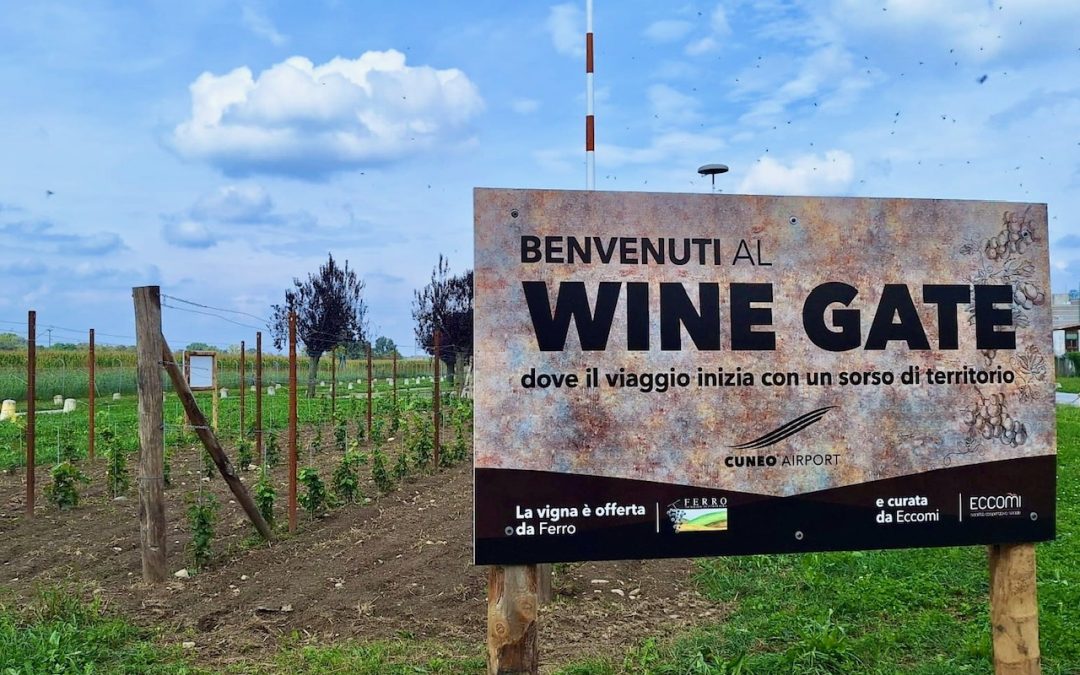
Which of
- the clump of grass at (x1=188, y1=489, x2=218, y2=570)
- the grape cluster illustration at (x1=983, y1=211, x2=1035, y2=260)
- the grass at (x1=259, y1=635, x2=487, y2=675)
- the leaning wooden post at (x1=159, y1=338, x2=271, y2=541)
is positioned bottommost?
the grass at (x1=259, y1=635, x2=487, y2=675)

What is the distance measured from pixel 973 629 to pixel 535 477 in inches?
140

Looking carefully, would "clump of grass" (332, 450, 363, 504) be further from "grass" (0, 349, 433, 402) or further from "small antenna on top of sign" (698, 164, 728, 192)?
"grass" (0, 349, 433, 402)

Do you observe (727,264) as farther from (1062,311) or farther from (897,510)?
(1062,311)

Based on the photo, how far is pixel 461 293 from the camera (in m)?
41.8

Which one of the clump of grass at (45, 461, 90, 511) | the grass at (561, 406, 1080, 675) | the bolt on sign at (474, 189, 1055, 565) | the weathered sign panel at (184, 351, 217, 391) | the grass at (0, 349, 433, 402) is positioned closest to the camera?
the bolt on sign at (474, 189, 1055, 565)

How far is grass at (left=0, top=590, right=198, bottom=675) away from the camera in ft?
15.8

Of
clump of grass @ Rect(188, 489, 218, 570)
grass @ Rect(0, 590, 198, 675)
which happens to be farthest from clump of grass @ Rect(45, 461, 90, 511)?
grass @ Rect(0, 590, 198, 675)

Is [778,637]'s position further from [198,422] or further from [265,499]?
[265,499]

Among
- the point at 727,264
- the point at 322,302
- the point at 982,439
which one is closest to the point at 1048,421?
the point at 982,439

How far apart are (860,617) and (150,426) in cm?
559

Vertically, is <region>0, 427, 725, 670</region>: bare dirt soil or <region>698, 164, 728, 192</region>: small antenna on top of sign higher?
<region>698, 164, 728, 192</region>: small antenna on top of sign

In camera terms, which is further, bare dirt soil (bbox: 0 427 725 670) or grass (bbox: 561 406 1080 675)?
bare dirt soil (bbox: 0 427 725 670)

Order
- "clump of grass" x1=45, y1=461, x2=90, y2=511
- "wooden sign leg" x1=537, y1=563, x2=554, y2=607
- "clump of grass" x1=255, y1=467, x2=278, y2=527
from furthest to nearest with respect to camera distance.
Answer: "clump of grass" x1=45, y1=461, x2=90, y2=511
"clump of grass" x1=255, y1=467, x2=278, y2=527
"wooden sign leg" x1=537, y1=563, x2=554, y2=607

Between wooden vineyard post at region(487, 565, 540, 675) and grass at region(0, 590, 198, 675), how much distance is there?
238 centimetres
